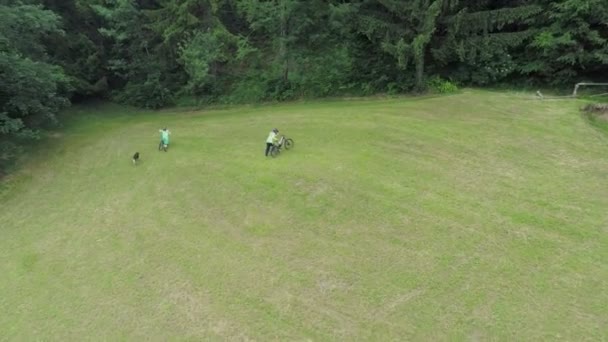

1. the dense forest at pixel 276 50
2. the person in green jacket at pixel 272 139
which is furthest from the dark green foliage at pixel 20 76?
the person in green jacket at pixel 272 139

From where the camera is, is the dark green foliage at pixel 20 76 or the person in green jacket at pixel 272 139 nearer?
the person in green jacket at pixel 272 139

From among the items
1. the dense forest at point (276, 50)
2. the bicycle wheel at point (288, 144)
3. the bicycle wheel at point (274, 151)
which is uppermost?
Answer: the dense forest at point (276, 50)

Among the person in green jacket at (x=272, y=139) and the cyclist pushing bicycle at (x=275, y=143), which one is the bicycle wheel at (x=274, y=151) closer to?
the cyclist pushing bicycle at (x=275, y=143)

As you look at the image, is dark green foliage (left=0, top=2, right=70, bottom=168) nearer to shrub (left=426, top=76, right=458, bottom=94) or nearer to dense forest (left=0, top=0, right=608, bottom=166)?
dense forest (left=0, top=0, right=608, bottom=166)

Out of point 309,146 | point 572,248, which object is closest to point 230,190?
point 309,146

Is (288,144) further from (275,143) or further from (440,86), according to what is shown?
(440,86)

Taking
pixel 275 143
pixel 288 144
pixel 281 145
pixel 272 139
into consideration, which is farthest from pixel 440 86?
pixel 272 139
